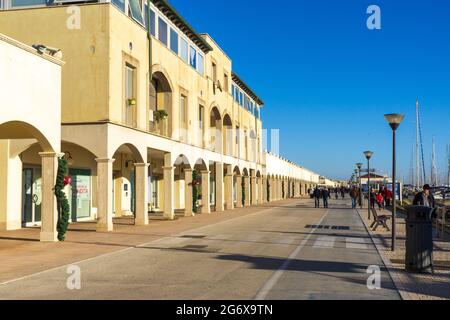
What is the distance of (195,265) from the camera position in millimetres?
12070

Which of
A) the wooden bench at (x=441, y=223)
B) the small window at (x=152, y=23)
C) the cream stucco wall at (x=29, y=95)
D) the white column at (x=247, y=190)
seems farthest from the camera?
the white column at (x=247, y=190)

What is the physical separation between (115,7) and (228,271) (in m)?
14.4

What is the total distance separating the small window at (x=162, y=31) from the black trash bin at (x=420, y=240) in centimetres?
1969

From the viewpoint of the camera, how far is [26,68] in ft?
52.2

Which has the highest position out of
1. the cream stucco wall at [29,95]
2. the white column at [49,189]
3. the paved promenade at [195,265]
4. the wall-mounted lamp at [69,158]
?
the cream stucco wall at [29,95]

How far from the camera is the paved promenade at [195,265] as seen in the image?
8.94m

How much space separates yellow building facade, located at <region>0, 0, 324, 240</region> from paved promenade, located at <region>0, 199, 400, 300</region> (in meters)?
4.33

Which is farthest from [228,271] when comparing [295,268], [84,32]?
[84,32]

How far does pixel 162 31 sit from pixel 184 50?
3.96 meters

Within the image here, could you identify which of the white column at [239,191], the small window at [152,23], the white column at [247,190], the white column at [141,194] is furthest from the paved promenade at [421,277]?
the white column at [247,190]

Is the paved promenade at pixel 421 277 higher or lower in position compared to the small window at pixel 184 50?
lower

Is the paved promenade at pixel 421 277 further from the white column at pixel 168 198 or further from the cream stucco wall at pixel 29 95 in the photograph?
the white column at pixel 168 198

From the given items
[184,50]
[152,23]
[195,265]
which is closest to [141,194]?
[152,23]

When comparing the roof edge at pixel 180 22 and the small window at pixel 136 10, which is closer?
the small window at pixel 136 10
